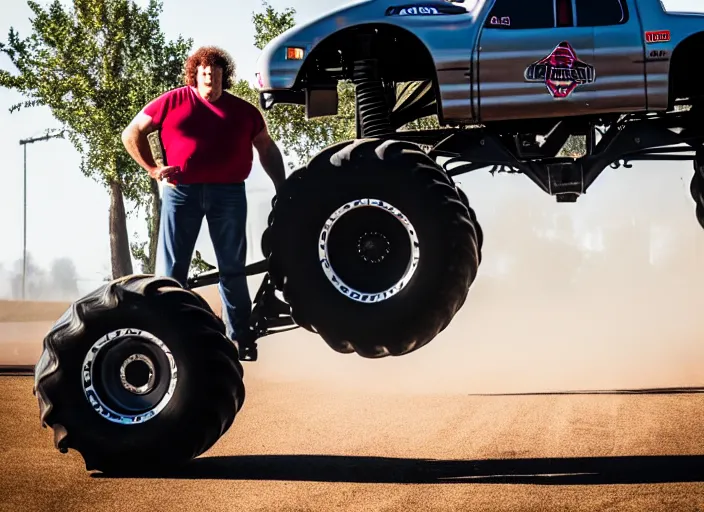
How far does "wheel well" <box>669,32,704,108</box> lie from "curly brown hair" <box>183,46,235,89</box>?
3.80m

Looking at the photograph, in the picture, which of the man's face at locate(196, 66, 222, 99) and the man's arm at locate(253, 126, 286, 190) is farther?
the man's arm at locate(253, 126, 286, 190)

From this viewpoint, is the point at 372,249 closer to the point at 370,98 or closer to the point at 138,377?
the point at 370,98

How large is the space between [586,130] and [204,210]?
3664mm

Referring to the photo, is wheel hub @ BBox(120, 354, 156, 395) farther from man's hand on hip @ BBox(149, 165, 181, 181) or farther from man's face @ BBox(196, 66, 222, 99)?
man's face @ BBox(196, 66, 222, 99)

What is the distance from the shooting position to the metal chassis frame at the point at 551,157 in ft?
29.2

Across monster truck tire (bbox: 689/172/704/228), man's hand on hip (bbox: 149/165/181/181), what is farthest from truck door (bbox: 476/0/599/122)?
monster truck tire (bbox: 689/172/704/228)

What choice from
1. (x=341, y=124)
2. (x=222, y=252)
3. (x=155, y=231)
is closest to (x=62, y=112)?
(x=155, y=231)

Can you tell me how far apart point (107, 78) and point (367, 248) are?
19687 mm

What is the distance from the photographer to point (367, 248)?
7961mm

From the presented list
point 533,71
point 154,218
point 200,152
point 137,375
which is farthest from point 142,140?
point 154,218

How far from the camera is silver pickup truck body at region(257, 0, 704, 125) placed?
8.34 meters

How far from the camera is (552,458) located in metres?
9.05

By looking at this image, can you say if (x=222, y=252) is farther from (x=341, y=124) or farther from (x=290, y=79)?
→ (x=341, y=124)

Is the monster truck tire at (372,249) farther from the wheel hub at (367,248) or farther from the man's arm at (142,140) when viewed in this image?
the man's arm at (142,140)
